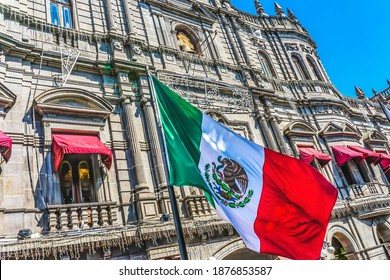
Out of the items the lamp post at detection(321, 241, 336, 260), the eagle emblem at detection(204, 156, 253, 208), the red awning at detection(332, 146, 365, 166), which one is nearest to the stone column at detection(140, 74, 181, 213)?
the eagle emblem at detection(204, 156, 253, 208)

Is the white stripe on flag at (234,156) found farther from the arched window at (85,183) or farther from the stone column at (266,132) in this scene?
the stone column at (266,132)

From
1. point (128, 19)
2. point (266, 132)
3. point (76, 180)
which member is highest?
point (128, 19)

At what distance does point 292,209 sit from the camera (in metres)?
4.84

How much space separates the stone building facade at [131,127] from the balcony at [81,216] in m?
0.03

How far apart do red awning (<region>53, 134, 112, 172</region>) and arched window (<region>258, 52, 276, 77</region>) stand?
12104 mm

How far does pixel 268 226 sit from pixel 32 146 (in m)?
6.65

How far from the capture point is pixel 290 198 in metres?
4.96

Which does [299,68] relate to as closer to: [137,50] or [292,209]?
[137,50]

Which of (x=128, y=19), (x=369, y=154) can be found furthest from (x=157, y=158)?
(x=369, y=154)

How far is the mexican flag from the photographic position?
4.59m

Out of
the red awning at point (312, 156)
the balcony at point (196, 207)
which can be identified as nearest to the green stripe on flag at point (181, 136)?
the balcony at point (196, 207)

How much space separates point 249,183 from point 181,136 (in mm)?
1515

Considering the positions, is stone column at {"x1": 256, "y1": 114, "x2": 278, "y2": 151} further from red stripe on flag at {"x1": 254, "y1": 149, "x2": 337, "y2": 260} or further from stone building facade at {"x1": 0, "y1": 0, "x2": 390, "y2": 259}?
red stripe on flag at {"x1": 254, "y1": 149, "x2": 337, "y2": 260}
